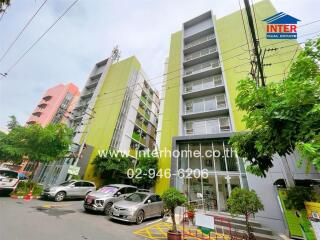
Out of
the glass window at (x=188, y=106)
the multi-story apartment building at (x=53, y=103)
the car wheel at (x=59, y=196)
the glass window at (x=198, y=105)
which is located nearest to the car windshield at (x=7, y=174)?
the car wheel at (x=59, y=196)

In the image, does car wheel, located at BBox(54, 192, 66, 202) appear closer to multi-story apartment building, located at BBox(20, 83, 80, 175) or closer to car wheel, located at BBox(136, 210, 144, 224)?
car wheel, located at BBox(136, 210, 144, 224)

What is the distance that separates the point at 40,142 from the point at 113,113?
1064cm

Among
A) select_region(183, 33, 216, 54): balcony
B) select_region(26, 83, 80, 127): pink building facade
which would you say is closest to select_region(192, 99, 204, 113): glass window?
select_region(183, 33, 216, 54): balcony

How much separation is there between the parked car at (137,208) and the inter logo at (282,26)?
36.9 ft

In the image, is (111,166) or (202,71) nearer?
(111,166)

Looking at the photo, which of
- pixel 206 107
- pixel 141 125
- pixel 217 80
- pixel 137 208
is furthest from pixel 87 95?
pixel 137 208

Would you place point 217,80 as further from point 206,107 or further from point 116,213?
point 116,213

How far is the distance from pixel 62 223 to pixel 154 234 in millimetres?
3996

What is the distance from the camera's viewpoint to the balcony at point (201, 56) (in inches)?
795

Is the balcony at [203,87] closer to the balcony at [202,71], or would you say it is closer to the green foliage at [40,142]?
the balcony at [202,71]

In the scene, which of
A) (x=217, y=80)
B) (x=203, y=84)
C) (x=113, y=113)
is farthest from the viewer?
(x=113, y=113)

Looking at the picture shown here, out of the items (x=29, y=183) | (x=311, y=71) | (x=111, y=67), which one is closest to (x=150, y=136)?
(x=111, y=67)

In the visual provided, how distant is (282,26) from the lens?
31.2 ft

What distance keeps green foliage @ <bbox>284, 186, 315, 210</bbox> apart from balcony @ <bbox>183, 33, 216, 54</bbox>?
805 inches
